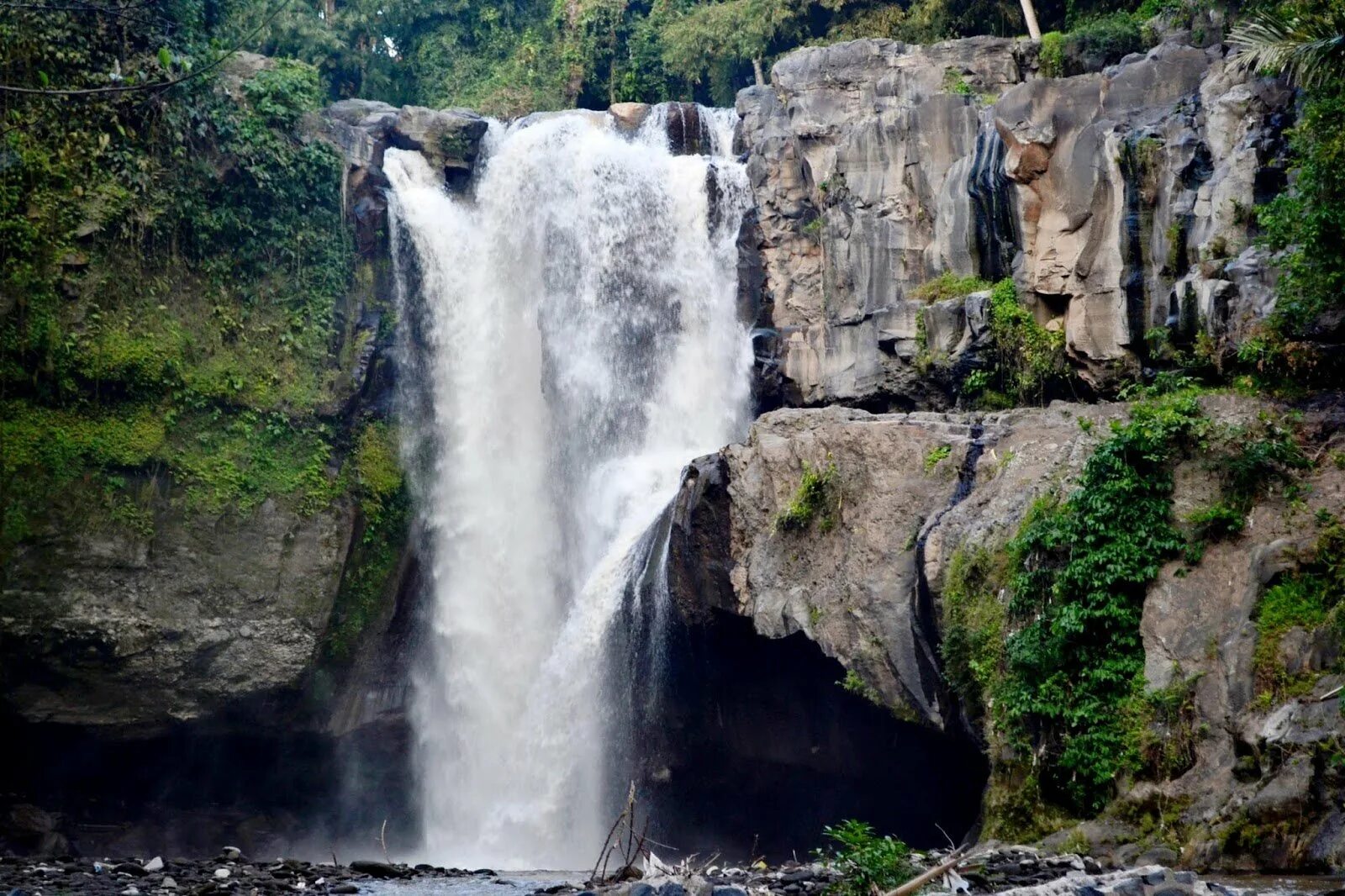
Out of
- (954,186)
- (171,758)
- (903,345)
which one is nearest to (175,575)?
(171,758)

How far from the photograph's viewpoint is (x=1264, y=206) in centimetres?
1625

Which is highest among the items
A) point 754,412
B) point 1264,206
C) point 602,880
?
point 1264,206

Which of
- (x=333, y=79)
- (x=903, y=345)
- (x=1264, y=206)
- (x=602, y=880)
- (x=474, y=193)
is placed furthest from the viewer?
(x=333, y=79)

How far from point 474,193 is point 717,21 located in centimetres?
1130

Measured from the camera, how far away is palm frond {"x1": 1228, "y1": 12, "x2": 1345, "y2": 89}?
51.9ft

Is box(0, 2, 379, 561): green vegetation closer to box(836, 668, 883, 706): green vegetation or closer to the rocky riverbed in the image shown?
the rocky riverbed

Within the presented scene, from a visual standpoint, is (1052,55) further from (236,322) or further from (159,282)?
(159,282)

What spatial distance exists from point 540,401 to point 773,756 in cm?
937

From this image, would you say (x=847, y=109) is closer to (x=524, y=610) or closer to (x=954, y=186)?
(x=954, y=186)

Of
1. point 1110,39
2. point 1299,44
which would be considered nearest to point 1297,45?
point 1299,44

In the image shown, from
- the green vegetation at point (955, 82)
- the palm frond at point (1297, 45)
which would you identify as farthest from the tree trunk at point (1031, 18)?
the palm frond at point (1297, 45)

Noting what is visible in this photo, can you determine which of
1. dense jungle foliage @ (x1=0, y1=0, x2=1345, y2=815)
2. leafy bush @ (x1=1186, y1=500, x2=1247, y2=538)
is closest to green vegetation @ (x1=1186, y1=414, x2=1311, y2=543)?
leafy bush @ (x1=1186, y1=500, x2=1247, y2=538)

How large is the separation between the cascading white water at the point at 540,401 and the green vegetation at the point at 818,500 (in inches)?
150

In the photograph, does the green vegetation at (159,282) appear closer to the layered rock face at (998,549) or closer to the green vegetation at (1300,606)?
the layered rock face at (998,549)
